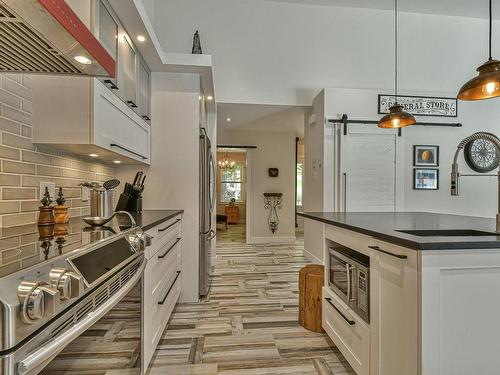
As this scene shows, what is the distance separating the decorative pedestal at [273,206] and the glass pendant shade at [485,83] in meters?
4.55

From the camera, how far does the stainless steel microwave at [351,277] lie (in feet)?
5.02

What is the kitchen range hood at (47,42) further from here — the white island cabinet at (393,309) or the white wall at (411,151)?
the white wall at (411,151)

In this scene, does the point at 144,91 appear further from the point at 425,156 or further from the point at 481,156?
the point at 481,156

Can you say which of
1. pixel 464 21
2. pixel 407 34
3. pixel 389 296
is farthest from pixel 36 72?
pixel 464 21

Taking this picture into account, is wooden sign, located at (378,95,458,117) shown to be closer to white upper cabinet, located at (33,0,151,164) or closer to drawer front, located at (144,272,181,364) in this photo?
white upper cabinet, located at (33,0,151,164)

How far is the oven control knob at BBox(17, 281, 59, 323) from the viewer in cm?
55

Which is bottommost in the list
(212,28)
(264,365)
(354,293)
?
(264,365)

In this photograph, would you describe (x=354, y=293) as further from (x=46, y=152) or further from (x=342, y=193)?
(x=342, y=193)

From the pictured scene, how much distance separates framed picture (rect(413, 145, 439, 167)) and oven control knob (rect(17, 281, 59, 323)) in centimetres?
466

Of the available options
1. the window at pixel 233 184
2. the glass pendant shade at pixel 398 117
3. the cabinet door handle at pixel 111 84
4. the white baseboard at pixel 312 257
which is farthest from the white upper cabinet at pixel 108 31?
the window at pixel 233 184

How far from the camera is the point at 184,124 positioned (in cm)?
282

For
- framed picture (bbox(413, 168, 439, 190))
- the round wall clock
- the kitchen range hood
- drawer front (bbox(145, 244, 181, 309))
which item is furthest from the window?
the kitchen range hood

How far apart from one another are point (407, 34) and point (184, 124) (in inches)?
162

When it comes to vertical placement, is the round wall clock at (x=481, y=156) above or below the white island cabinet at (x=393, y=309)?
above
